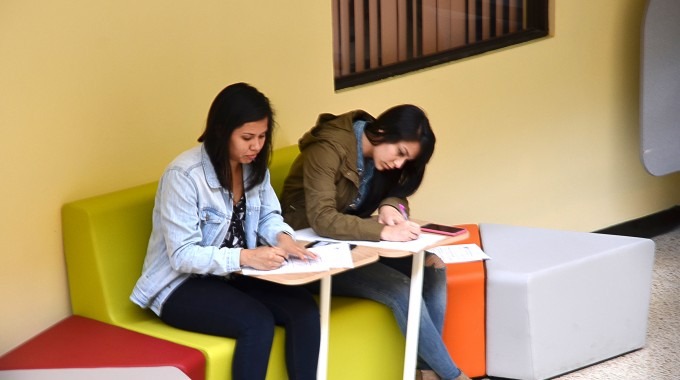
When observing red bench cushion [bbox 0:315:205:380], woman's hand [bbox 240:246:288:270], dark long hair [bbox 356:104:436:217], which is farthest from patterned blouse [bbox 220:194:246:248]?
dark long hair [bbox 356:104:436:217]

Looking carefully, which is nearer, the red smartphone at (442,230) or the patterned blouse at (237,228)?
the patterned blouse at (237,228)

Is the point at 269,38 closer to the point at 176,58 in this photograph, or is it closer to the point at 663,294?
the point at 176,58

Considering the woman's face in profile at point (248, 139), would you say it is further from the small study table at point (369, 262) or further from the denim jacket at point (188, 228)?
the small study table at point (369, 262)

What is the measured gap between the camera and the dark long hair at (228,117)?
3713 mm

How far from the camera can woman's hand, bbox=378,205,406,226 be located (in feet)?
13.6

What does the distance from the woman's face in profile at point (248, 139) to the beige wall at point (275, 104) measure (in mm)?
581

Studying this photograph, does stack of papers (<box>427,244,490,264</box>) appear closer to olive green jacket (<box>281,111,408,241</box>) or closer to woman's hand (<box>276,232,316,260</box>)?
olive green jacket (<box>281,111,408,241</box>)

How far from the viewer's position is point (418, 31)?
209 inches

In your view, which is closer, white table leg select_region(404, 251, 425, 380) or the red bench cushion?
the red bench cushion

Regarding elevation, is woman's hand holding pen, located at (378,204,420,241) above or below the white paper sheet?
above

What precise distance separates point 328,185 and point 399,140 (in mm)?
288

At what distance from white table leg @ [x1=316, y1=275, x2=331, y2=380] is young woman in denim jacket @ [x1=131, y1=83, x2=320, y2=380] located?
0.04 metres

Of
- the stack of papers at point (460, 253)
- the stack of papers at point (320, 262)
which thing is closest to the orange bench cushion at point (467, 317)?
the stack of papers at point (460, 253)

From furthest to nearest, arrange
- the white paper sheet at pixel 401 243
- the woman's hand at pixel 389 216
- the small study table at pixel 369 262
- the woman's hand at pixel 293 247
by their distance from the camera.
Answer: the woman's hand at pixel 389 216 < the white paper sheet at pixel 401 243 < the woman's hand at pixel 293 247 < the small study table at pixel 369 262
